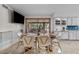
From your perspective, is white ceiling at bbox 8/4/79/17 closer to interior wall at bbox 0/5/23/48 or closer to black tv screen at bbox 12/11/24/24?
black tv screen at bbox 12/11/24/24

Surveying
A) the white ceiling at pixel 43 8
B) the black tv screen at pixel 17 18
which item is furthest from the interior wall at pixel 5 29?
the white ceiling at pixel 43 8

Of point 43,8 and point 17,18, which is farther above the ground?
point 43,8

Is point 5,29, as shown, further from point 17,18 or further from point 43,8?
point 43,8

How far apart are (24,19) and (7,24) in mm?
2148

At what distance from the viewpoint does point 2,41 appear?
535 cm

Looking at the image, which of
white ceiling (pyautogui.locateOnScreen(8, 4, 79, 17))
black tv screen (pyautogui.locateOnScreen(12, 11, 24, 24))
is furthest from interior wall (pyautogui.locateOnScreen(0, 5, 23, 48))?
white ceiling (pyautogui.locateOnScreen(8, 4, 79, 17))

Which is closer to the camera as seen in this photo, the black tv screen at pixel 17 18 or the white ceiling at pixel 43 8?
the white ceiling at pixel 43 8

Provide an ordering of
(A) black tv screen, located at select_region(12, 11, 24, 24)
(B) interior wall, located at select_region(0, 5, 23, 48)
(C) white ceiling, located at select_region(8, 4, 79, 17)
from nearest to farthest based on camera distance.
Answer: (C) white ceiling, located at select_region(8, 4, 79, 17) < (B) interior wall, located at select_region(0, 5, 23, 48) < (A) black tv screen, located at select_region(12, 11, 24, 24)

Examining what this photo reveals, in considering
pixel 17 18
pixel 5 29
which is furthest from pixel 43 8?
pixel 5 29

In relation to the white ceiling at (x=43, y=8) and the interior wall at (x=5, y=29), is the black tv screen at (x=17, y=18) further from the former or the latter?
the interior wall at (x=5, y=29)
